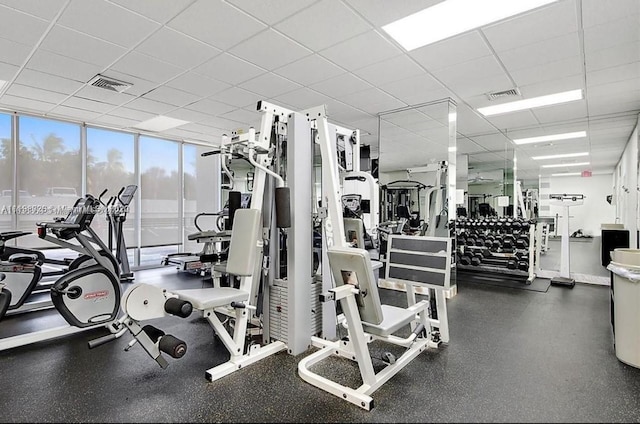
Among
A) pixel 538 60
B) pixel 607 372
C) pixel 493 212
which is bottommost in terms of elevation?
pixel 607 372

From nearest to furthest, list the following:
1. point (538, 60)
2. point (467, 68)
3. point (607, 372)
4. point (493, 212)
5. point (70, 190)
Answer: point (607, 372), point (538, 60), point (467, 68), point (70, 190), point (493, 212)

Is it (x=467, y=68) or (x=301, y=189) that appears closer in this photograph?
(x=301, y=189)

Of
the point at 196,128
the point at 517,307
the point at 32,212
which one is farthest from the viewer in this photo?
the point at 196,128

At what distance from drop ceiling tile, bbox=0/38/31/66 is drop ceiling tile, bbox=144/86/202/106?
121 cm

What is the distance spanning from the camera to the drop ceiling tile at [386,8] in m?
2.32

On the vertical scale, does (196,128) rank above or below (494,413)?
above

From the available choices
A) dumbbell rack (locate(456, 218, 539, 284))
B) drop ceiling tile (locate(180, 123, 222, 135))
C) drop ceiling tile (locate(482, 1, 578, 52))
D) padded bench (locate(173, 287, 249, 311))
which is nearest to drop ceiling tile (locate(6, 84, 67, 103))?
drop ceiling tile (locate(180, 123, 222, 135))

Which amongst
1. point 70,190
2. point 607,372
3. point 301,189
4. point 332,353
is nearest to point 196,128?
point 70,190

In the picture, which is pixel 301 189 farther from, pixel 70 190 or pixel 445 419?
pixel 70 190

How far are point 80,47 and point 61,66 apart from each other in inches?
25.2

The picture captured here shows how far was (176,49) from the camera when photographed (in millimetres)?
3029

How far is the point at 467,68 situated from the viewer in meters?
3.38

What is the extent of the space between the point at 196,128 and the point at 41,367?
14.7ft

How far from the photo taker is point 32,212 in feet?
17.2
